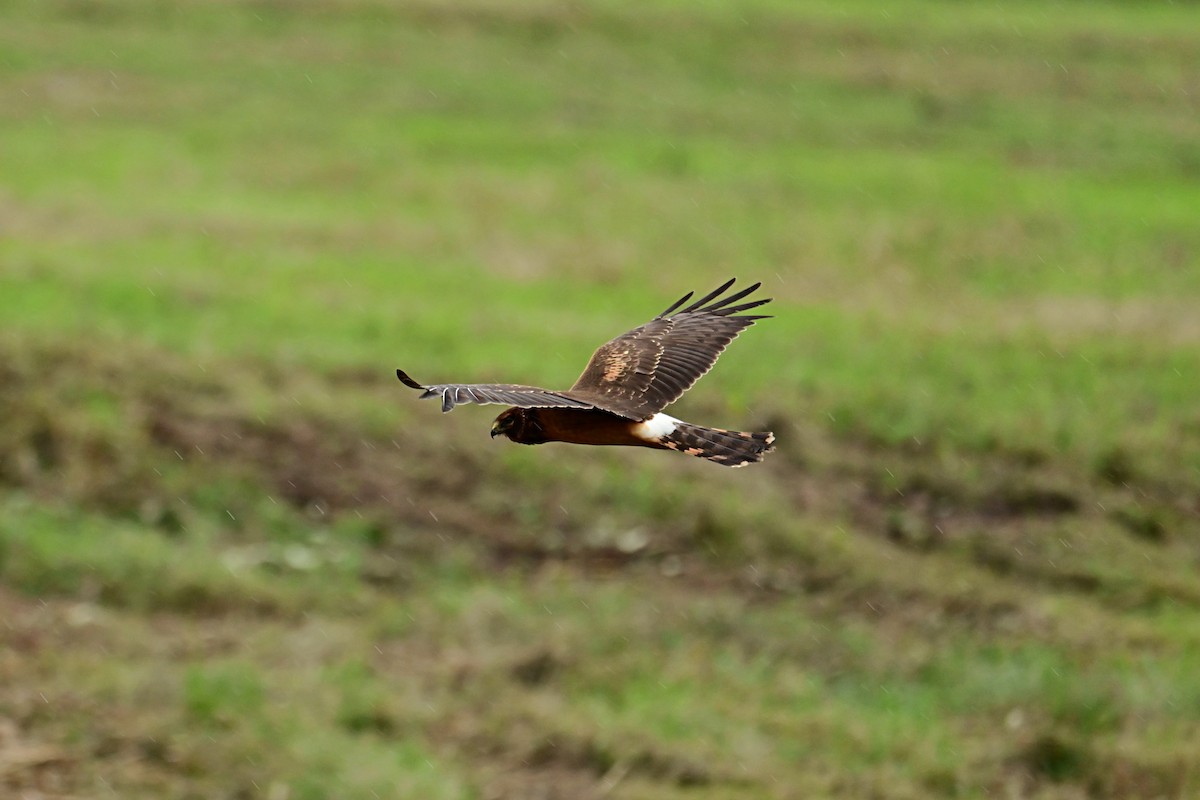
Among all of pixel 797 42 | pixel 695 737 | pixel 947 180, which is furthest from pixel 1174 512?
pixel 797 42

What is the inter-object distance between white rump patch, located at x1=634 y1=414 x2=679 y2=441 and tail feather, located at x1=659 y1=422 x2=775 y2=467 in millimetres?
14

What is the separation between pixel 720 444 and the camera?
17.8 ft

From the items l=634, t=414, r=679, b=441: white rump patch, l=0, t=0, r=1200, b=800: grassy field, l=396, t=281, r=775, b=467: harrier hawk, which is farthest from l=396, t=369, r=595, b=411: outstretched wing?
l=0, t=0, r=1200, b=800: grassy field

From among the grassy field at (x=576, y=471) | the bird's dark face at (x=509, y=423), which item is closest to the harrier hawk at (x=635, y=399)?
the bird's dark face at (x=509, y=423)

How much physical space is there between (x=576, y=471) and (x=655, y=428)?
7.27 meters

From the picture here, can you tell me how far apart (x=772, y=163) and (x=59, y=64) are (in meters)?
9.70

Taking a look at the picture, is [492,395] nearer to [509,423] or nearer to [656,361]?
[509,423]

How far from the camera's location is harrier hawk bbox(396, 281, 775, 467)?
4488 mm

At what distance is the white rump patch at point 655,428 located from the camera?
529 centimetres

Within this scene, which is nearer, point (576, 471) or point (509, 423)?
point (509, 423)

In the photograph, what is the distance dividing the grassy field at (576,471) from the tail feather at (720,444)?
14.8 feet

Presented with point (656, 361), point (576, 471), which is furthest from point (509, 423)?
point (576, 471)

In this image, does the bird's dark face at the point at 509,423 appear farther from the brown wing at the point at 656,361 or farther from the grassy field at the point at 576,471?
the grassy field at the point at 576,471

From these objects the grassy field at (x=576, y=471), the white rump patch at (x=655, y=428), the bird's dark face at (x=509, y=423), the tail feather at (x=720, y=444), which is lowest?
the grassy field at (x=576, y=471)
